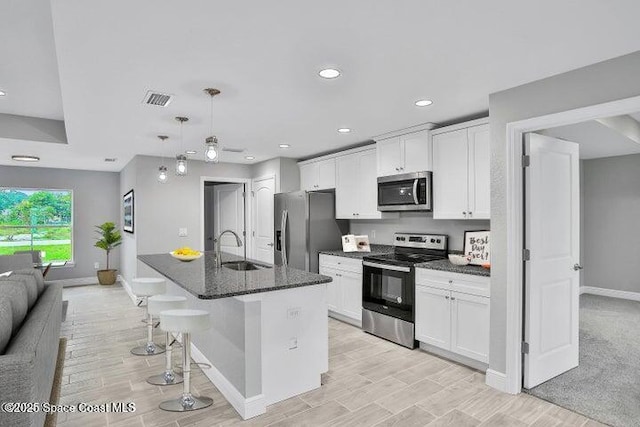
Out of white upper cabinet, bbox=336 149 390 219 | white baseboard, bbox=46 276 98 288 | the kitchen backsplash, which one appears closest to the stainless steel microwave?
white upper cabinet, bbox=336 149 390 219

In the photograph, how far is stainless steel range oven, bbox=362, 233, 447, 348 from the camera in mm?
3818

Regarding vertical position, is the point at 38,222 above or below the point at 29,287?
above

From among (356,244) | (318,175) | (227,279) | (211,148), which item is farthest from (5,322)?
(318,175)

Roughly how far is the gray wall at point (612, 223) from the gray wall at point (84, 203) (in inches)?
358

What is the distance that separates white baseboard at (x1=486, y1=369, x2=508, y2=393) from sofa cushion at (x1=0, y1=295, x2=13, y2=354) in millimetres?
3193

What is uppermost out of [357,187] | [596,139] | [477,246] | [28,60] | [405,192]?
[28,60]

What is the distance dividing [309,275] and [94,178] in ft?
22.5

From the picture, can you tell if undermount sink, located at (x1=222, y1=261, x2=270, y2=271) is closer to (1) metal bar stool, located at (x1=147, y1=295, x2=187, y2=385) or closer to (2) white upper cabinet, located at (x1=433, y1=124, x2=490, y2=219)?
(1) metal bar stool, located at (x1=147, y1=295, x2=187, y2=385)

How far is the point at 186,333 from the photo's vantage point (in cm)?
261

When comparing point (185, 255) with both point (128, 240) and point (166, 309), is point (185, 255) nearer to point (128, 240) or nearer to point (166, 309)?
point (166, 309)

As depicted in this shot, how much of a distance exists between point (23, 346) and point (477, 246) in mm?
3600

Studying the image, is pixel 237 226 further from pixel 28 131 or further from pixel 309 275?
pixel 309 275

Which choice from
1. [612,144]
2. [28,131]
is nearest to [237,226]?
[28,131]

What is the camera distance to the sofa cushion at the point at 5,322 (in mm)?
1903
